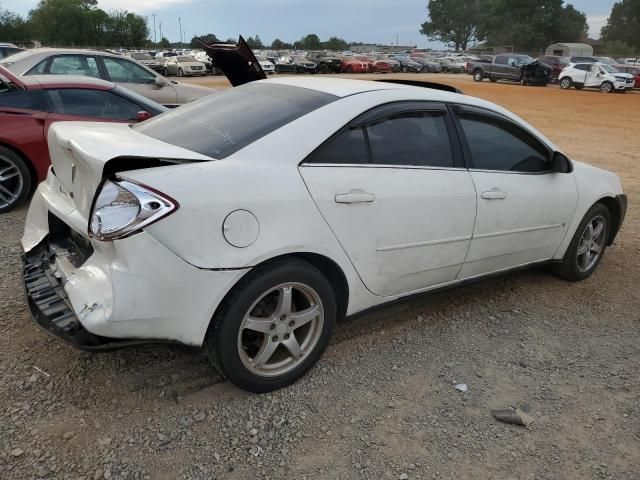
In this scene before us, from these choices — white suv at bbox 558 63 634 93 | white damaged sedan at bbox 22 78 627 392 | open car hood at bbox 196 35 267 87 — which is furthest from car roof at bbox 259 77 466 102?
white suv at bbox 558 63 634 93

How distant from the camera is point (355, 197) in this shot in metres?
2.86

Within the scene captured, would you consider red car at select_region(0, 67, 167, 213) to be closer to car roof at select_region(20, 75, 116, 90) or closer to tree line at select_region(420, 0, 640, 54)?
car roof at select_region(20, 75, 116, 90)

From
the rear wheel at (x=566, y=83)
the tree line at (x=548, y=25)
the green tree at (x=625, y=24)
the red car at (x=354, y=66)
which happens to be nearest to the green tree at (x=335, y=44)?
the tree line at (x=548, y=25)

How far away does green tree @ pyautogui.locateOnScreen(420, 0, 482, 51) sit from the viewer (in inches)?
4525

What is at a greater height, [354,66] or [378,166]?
[378,166]

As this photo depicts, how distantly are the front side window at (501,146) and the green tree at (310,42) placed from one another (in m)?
124

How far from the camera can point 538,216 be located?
12.7 feet

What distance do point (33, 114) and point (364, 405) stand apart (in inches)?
189

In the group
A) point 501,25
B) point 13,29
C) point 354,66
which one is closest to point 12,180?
point 354,66

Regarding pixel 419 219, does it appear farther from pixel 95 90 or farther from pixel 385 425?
pixel 95 90

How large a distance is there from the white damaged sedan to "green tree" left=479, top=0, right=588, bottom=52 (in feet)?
295

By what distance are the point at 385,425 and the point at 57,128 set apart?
94.2 inches

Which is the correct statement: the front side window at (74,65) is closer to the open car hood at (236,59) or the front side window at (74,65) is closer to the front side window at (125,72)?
the front side window at (125,72)

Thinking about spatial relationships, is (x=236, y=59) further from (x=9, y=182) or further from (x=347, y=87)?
(x=347, y=87)
